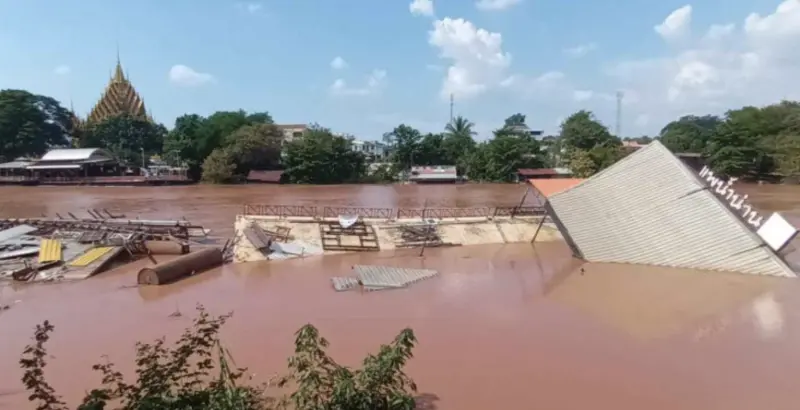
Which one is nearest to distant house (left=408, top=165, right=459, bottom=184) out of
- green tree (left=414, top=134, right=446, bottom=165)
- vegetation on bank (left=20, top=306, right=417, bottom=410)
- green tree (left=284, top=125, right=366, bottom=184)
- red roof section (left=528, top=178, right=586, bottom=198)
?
green tree (left=414, top=134, right=446, bottom=165)

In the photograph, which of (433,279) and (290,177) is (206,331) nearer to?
(433,279)

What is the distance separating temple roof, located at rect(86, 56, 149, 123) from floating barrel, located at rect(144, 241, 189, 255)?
51127 mm

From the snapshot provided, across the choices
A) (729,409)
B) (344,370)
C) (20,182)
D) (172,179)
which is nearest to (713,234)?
(729,409)

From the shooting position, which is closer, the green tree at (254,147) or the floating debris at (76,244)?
the floating debris at (76,244)

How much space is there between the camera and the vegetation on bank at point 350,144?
53.1 m

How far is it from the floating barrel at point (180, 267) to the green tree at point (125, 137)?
45.0m

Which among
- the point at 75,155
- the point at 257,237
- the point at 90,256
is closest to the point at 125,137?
the point at 75,155

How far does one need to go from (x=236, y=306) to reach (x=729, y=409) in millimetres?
10806

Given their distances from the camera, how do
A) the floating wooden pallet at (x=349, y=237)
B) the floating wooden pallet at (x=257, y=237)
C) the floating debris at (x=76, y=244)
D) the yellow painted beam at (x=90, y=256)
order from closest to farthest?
the floating debris at (x=76, y=244) → the yellow painted beam at (x=90, y=256) → the floating wooden pallet at (x=257, y=237) → the floating wooden pallet at (x=349, y=237)

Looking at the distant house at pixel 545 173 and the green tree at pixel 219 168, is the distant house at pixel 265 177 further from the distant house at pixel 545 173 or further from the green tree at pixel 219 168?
the distant house at pixel 545 173

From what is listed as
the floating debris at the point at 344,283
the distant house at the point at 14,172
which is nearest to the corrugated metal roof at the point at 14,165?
the distant house at the point at 14,172

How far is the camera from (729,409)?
28.9 ft

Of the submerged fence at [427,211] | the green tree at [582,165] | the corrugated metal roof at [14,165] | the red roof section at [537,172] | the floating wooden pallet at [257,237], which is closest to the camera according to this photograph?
the floating wooden pallet at [257,237]

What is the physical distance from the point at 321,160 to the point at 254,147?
244 inches
